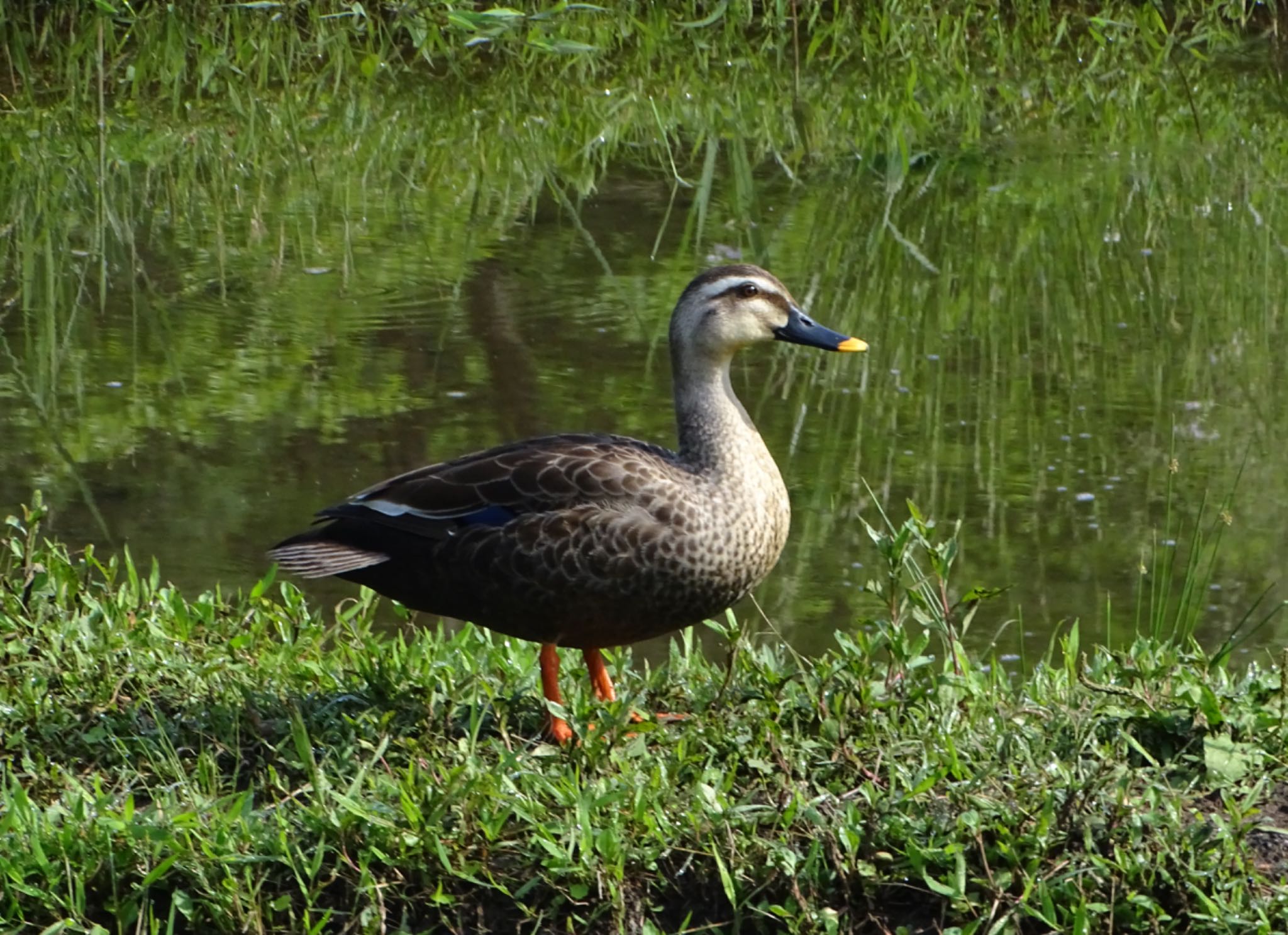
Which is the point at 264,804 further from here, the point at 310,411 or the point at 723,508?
the point at 310,411

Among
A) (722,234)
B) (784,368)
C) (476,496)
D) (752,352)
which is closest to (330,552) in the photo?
(476,496)

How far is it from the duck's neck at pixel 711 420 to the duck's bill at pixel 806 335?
187 millimetres

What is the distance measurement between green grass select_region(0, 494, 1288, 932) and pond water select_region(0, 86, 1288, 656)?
92 cm

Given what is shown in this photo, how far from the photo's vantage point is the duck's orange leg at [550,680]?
4488 millimetres

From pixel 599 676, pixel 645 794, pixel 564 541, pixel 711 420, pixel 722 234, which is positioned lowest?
pixel 599 676

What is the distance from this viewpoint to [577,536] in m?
4.44

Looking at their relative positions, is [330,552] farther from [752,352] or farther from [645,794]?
[752,352]

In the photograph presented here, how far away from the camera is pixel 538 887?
3840 mm

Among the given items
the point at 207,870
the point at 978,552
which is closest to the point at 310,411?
the point at 978,552

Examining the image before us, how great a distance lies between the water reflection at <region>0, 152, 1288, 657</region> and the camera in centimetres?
609

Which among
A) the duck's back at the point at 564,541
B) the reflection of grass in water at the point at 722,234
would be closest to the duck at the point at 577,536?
the duck's back at the point at 564,541

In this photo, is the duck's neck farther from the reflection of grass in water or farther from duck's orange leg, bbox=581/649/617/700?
the reflection of grass in water

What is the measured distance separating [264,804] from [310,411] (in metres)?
2.94

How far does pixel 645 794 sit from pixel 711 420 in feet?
3.76
